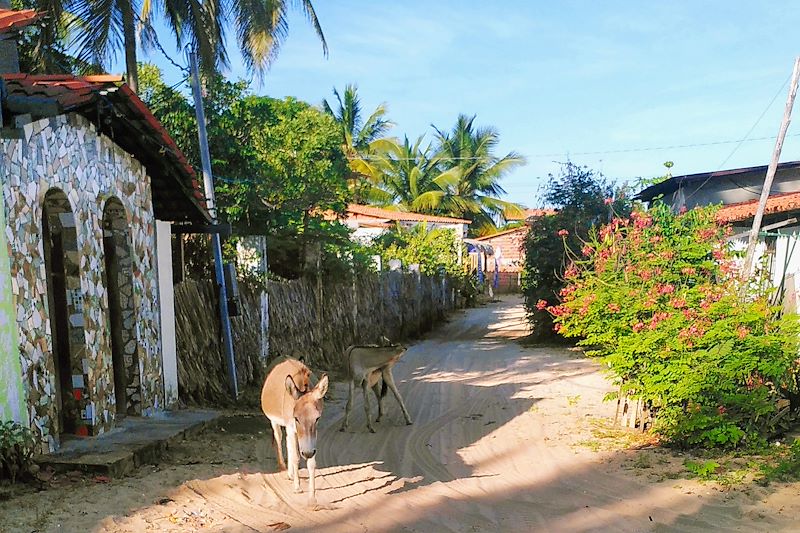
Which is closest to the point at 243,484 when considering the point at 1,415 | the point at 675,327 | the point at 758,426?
the point at 1,415

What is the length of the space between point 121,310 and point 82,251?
60.9 inches

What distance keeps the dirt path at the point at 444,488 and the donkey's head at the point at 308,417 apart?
54 centimetres

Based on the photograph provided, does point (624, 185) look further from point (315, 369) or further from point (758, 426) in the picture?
point (758, 426)

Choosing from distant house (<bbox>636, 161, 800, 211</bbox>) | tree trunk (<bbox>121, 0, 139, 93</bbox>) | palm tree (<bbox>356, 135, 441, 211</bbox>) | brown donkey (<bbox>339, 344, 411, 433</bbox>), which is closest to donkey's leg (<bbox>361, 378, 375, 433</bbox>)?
brown donkey (<bbox>339, 344, 411, 433</bbox>)

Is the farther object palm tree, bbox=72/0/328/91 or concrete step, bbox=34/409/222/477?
palm tree, bbox=72/0/328/91

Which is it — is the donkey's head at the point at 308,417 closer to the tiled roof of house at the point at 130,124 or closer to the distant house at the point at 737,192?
the tiled roof of house at the point at 130,124

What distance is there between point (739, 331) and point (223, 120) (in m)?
12.2

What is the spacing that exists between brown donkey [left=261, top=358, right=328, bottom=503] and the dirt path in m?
0.29

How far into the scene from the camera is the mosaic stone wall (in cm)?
648

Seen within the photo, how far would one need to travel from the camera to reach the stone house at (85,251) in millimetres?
6352

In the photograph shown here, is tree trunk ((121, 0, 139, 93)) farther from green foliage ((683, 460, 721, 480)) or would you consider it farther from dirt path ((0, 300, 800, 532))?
green foliage ((683, 460, 721, 480))

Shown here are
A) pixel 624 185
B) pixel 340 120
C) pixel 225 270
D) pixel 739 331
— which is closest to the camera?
pixel 739 331

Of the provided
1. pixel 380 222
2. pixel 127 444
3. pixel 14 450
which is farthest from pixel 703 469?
pixel 380 222

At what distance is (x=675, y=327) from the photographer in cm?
798
